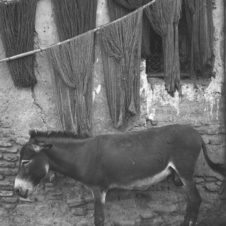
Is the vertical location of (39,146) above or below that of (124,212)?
above

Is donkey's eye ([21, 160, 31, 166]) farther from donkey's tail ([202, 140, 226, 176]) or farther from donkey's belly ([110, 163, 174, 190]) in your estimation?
donkey's tail ([202, 140, 226, 176])

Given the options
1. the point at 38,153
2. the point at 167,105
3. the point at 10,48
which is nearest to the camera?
the point at 38,153

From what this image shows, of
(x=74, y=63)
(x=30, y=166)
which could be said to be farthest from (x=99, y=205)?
(x=74, y=63)

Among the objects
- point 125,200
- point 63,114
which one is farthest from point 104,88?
point 125,200

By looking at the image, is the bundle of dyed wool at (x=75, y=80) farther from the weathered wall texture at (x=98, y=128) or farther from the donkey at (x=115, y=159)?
the donkey at (x=115, y=159)

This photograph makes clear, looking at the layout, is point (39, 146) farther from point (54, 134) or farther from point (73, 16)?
point (73, 16)

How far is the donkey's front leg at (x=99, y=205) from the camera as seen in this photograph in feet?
16.0

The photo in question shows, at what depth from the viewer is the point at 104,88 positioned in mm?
5375

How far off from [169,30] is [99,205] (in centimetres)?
214

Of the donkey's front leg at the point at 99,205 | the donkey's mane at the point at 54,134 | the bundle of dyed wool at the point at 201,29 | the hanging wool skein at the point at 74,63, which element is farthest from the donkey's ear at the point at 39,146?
the bundle of dyed wool at the point at 201,29

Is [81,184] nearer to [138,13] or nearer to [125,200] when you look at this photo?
[125,200]

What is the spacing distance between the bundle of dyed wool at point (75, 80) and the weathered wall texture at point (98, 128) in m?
0.14

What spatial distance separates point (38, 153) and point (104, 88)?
1.13m

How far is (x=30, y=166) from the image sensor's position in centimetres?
479
